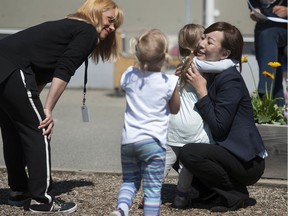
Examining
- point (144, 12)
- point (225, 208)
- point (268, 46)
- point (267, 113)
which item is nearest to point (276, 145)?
point (267, 113)

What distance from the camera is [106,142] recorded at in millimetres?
6652

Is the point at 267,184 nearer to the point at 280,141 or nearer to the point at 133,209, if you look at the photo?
the point at 280,141

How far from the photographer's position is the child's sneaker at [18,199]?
464 cm

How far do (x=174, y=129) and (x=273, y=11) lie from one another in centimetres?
246

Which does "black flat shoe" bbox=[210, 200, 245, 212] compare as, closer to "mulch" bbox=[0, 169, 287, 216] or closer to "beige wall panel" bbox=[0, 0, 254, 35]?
"mulch" bbox=[0, 169, 287, 216]

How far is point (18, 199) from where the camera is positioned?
4.66 m

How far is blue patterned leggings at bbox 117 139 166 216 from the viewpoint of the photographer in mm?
3711

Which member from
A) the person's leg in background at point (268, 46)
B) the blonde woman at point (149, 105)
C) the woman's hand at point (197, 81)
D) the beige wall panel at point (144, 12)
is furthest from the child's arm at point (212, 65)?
the beige wall panel at point (144, 12)

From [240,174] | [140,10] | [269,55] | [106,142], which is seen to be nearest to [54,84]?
[240,174]

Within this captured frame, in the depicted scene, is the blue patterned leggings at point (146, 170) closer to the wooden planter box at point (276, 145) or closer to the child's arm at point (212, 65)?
the child's arm at point (212, 65)

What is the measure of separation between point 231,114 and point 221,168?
1.13 feet

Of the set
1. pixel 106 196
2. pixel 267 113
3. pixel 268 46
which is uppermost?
pixel 268 46

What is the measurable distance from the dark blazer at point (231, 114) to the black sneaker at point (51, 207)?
1.02 metres

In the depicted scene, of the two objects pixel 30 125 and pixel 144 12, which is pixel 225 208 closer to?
pixel 30 125
